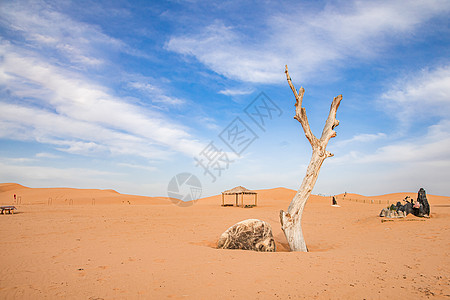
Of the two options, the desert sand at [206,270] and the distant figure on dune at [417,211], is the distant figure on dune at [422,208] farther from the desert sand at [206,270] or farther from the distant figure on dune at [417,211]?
the desert sand at [206,270]

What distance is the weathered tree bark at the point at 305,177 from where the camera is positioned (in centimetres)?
915

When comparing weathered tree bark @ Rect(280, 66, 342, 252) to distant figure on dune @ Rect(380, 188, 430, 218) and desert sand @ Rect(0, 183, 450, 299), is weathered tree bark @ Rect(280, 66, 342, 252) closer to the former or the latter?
desert sand @ Rect(0, 183, 450, 299)

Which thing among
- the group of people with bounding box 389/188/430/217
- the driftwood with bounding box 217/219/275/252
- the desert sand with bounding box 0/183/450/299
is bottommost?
the desert sand with bounding box 0/183/450/299

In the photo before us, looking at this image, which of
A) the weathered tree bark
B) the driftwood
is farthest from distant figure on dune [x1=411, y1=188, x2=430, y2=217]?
the driftwood

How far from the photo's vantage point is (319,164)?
9320 millimetres

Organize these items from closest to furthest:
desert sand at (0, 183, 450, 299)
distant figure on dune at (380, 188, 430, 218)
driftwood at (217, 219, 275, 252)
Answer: desert sand at (0, 183, 450, 299) → driftwood at (217, 219, 275, 252) → distant figure on dune at (380, 188, 430, 218)

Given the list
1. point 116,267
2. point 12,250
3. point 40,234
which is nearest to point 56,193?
point 40,234

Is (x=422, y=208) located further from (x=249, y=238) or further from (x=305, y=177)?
(x=249, y=238)

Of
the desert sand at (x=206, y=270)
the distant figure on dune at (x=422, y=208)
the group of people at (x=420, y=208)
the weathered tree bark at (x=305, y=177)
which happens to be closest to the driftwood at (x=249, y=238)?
the weathered tree bark at (x=305, y=177)

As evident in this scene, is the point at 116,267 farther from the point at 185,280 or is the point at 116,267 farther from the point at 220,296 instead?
the point at 220,296

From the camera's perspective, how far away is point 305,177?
9.50 metres

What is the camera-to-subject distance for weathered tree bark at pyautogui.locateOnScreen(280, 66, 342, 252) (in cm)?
915

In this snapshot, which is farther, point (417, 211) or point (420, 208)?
point (417, 211)

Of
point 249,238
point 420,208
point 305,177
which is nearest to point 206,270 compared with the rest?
point 249,238
